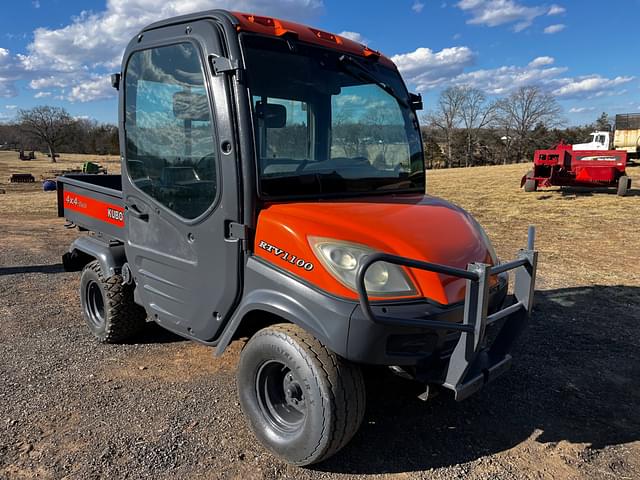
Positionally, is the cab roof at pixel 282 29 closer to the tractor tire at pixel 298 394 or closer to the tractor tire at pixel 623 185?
the tractor tire at pixel 298 394

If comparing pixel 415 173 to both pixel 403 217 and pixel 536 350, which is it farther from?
pixel 536 350

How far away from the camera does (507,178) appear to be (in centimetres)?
2205

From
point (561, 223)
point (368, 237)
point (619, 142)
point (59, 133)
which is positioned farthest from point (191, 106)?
point (59, 133)

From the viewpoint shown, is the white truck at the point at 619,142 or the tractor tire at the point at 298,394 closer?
the tractor tire at the point at 298,394

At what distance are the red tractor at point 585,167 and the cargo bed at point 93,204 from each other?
44.5 feet

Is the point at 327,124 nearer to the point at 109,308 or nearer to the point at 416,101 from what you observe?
the point at 416,101

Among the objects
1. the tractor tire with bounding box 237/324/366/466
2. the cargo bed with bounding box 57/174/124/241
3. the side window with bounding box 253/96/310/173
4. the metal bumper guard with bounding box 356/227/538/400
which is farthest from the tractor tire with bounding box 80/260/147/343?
the metal bumper guard with bounding box 356/227/538/400

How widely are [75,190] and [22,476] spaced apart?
116 inches

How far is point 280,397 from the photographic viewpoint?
2936 mm

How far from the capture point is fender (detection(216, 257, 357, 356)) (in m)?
2.36

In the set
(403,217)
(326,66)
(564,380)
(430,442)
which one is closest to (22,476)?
(430,442)

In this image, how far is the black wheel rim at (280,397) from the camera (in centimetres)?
278

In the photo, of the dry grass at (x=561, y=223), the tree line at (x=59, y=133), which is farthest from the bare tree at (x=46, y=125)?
the dry grass at (x=561, y=223)

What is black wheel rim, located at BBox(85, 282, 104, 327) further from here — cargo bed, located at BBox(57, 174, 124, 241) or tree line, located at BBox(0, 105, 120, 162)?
tree line, located at BBox(0, 105, 120, 162)
